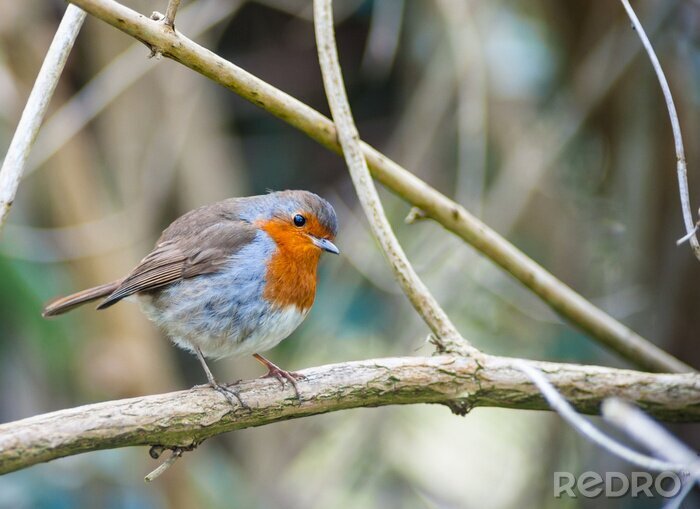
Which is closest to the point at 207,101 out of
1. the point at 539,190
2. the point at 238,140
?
the point at 238,140

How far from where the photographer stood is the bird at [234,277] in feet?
9.95

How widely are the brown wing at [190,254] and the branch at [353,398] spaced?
22.8 inches

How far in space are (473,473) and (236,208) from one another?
2.61 m

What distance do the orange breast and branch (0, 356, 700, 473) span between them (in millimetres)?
407

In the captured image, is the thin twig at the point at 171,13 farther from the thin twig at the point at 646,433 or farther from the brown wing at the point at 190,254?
the thin twig at the point at 646,433

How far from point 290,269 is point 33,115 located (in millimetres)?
1175

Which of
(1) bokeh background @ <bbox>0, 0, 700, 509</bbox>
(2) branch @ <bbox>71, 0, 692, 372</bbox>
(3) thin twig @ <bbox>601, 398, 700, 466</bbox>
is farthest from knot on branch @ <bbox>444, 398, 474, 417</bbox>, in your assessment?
(1) bokeh background @ <bbox>0, 0, 700, 509</bbox>

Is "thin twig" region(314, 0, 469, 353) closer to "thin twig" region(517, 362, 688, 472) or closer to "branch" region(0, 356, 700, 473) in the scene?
"branch" region(0, 356, 700, 473)

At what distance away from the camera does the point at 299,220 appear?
3312 mm

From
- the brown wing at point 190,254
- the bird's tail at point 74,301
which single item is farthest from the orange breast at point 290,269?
the bird's tail at point 74,301

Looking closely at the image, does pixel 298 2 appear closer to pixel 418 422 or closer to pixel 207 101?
pixel 207 101

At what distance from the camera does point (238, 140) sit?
568 centimetres

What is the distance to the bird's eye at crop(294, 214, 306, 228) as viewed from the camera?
10.9 ft

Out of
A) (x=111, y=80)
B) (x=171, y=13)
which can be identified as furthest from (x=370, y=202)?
(x=111, y=80)
